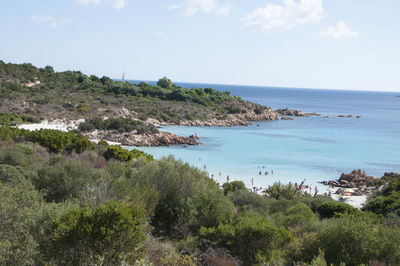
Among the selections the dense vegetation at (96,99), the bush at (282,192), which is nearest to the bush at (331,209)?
the bush at (282,192)

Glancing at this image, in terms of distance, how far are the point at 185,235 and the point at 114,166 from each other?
4933 millimetres

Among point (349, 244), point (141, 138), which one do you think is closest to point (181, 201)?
point (349, 244)

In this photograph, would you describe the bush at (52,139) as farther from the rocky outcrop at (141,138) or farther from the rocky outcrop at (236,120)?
the rocky outcrop at (236,120)

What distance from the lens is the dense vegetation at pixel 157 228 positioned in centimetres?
684

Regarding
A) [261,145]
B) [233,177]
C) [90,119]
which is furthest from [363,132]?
[90,119]

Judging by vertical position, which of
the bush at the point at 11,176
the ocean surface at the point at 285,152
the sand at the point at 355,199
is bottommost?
the sand at the point at 355,199

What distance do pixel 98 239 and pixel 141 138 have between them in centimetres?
3260

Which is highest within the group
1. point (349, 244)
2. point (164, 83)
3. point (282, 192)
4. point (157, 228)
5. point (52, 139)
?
point (164, 83)

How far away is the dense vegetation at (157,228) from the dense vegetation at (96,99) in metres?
35.5

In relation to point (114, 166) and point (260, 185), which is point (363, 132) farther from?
point (114, 166)

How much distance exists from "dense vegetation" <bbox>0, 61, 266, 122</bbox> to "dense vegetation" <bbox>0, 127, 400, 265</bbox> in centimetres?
3552

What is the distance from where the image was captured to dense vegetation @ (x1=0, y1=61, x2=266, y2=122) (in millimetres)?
48506

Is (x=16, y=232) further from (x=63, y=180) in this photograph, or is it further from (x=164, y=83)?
(x=164, y=83)

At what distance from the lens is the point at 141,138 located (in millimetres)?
39125
